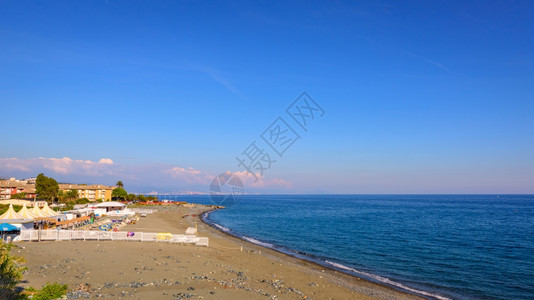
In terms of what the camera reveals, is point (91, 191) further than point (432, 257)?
Yes

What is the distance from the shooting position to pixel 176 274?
1916 cm

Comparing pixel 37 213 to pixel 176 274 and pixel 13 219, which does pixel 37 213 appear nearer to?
pixel 13 219

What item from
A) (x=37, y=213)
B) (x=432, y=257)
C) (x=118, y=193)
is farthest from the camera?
(x=118, y=193)

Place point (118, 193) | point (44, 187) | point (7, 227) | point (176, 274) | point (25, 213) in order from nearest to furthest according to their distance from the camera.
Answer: point (176, 274), point (7, 227), point (25, 213), point (44, 187), point (118, 193)

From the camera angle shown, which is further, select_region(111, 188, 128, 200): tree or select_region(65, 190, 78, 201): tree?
select_region(111, 188, 128, 200): tree

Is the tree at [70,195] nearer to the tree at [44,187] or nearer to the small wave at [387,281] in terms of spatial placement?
the tree at [44,187]

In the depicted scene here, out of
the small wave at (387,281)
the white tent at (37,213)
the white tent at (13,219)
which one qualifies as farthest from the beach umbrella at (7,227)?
the small wave at (387,281)

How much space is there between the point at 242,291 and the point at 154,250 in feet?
42.5

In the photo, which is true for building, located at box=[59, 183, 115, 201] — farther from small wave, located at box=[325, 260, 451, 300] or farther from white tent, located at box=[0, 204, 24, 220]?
small wave, located at box=[325, 260, 451, 300]

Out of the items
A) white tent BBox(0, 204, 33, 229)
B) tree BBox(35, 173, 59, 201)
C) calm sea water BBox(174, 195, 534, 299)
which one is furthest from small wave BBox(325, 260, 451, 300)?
tree BBox(35, 173, 59, 201)

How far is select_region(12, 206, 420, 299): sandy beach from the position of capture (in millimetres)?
16094

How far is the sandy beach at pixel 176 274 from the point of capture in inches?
634

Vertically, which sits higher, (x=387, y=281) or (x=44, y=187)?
(x=44, y=187)

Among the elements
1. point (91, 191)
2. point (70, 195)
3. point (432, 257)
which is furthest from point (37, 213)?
point (91, 191)
